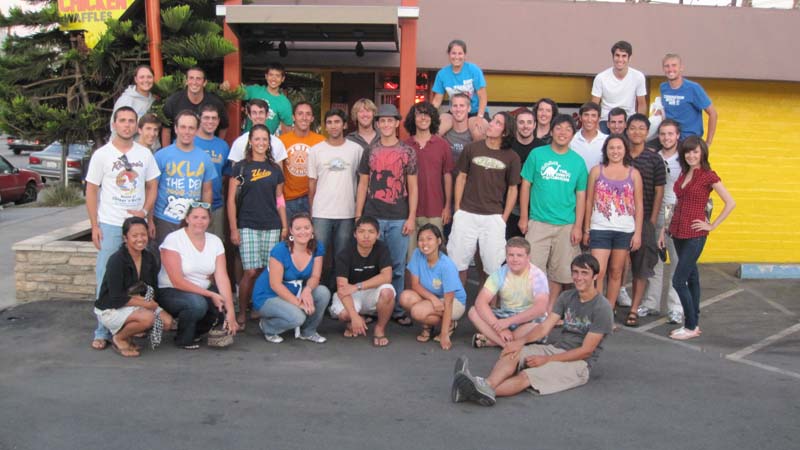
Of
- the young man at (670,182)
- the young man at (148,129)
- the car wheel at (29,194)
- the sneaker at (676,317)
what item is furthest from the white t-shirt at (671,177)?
the car wheel at (29,194)

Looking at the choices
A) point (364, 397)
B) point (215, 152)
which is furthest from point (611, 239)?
point (215, 152)

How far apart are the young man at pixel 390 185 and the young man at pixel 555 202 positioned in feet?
3.35

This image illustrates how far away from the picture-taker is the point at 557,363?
194 inches

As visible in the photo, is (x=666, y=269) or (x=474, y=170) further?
(x=666, y=269)

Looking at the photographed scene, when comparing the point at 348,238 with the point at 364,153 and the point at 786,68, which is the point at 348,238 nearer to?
the point at 364,153

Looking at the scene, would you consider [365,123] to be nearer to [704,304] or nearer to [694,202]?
[694,202]

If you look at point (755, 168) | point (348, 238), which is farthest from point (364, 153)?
point (755, 168)

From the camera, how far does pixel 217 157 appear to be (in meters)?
6.55

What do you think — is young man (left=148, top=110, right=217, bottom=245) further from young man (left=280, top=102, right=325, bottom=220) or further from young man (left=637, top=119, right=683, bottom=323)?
young man (left=637, top=119, right=683, bottom=323)

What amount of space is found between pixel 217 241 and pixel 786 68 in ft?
25.8

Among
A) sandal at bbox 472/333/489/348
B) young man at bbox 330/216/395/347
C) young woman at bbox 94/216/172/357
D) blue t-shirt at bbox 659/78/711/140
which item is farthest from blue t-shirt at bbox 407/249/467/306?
blue t-shirt at bbox 659/78/711/140

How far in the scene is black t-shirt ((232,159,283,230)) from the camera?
20.3 ft

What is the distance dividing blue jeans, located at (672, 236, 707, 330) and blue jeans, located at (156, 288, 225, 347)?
391 cm

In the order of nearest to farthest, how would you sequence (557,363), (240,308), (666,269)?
(557,363), (240,308), (666,269)
